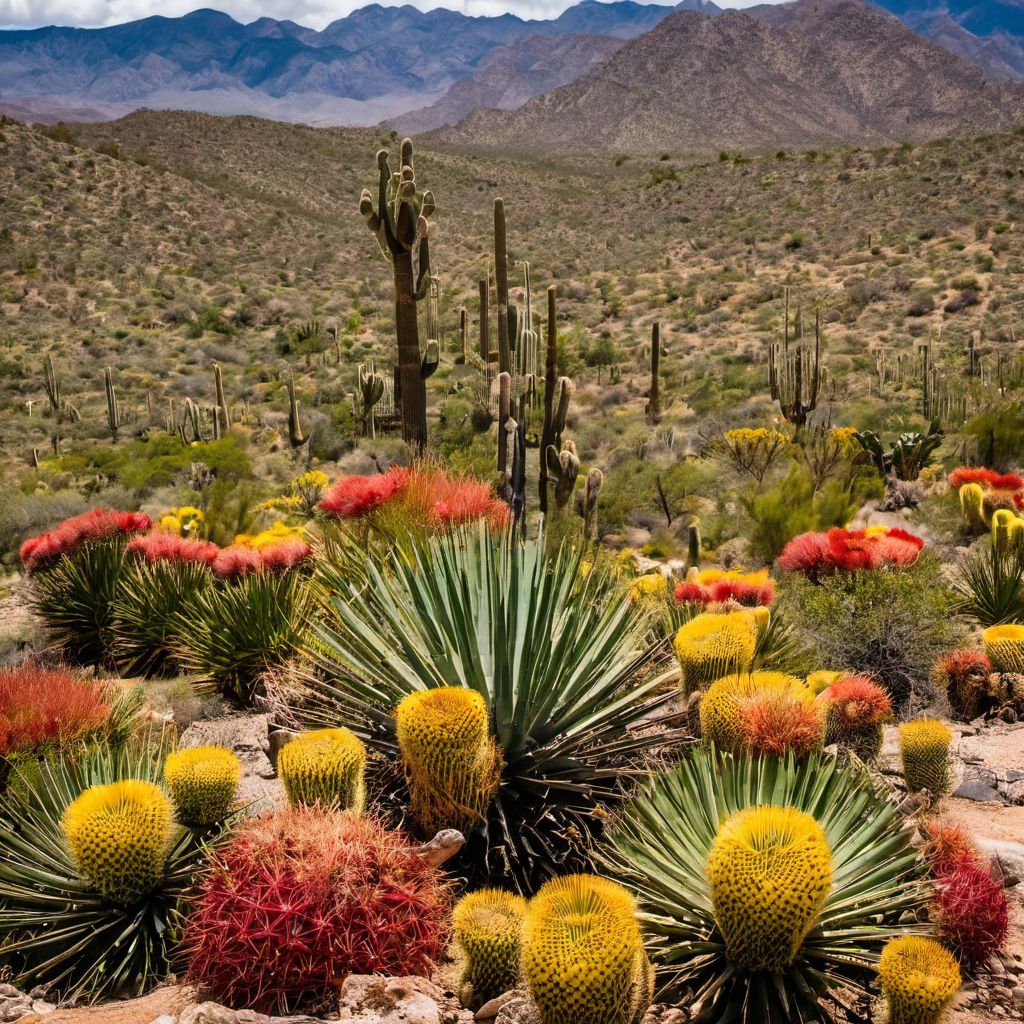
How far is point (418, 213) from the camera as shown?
10.2m

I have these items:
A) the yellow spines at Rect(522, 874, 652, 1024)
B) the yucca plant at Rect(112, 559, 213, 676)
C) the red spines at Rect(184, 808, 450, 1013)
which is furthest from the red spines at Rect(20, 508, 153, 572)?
the yellow spines at Rect(522, 874, 652, 1024)

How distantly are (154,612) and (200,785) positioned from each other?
4.72 m

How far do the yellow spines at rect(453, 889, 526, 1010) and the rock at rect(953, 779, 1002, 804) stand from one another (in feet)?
9.15

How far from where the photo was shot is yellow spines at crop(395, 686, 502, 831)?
347 cm

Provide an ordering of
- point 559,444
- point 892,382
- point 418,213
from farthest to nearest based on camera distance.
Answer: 1. point 892,382
2. point 559,444
3. point 418,213

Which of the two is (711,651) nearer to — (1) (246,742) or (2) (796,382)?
(1) (246,742)

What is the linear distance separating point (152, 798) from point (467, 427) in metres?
19.5

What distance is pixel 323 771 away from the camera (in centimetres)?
354

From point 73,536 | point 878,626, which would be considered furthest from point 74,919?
point 73,536

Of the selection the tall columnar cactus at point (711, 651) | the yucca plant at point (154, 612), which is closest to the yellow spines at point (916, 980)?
the tall columnar cactus at point (711, 651)

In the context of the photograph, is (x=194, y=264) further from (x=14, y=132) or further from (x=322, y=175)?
(x=322, y=175)

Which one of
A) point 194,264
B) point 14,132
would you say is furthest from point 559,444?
point 14,132

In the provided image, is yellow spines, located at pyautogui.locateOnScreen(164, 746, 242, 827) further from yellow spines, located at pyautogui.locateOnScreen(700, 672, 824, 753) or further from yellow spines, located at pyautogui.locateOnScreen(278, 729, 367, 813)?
yellow spines, located at pyautogui.locateOnScreen(700, 672, 824, 753)

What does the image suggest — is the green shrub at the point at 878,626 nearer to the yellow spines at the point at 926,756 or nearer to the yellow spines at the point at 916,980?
the yellow spines at the point at 926,756
